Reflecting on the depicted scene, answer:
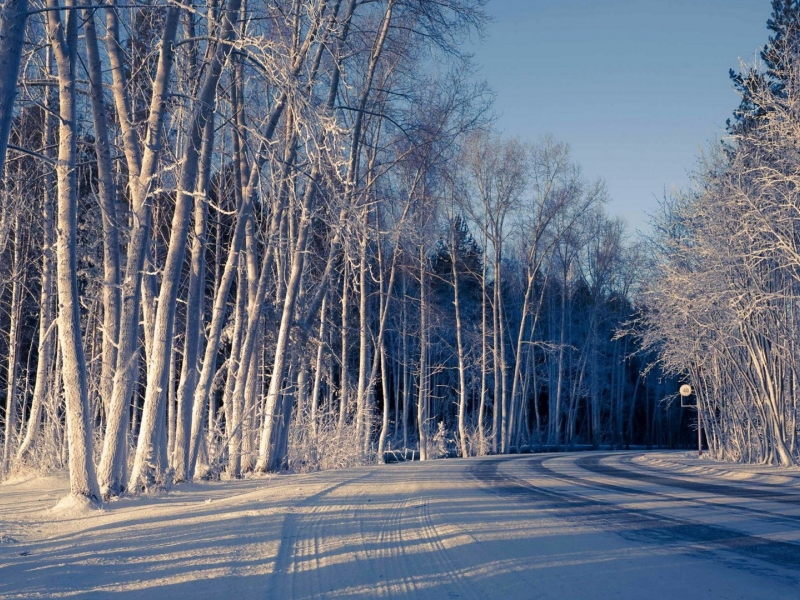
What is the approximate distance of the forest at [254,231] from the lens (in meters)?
9.74

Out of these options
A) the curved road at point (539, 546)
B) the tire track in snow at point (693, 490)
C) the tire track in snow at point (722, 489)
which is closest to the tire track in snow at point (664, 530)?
the curved road at point (539, 546)

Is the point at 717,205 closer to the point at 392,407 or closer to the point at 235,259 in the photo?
the point at 235,259

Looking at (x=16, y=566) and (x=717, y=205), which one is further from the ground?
(x=717, y=205)

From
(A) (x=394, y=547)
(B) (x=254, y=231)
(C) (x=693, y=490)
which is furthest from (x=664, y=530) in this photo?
(B) (x=254, y=231)

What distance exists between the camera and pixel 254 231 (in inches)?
705

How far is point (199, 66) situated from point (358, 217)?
5708 millimetres


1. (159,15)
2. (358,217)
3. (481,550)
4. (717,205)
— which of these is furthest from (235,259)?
(717,205)

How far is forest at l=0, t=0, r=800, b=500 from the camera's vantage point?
974 cm

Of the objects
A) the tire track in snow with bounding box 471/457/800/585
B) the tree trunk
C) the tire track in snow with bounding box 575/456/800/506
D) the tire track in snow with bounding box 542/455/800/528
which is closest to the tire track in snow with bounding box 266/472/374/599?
the tree trunk

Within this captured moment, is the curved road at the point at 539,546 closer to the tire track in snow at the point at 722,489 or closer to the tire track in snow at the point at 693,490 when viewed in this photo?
the tire track in snow at the point at 693,490

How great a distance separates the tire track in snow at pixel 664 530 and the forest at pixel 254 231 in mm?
4464

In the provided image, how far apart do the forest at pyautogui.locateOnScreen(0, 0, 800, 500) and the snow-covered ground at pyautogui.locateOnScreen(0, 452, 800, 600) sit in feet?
6.65

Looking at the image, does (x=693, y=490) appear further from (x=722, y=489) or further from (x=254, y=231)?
(x=254, y=231)

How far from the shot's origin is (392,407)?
5966 cm
